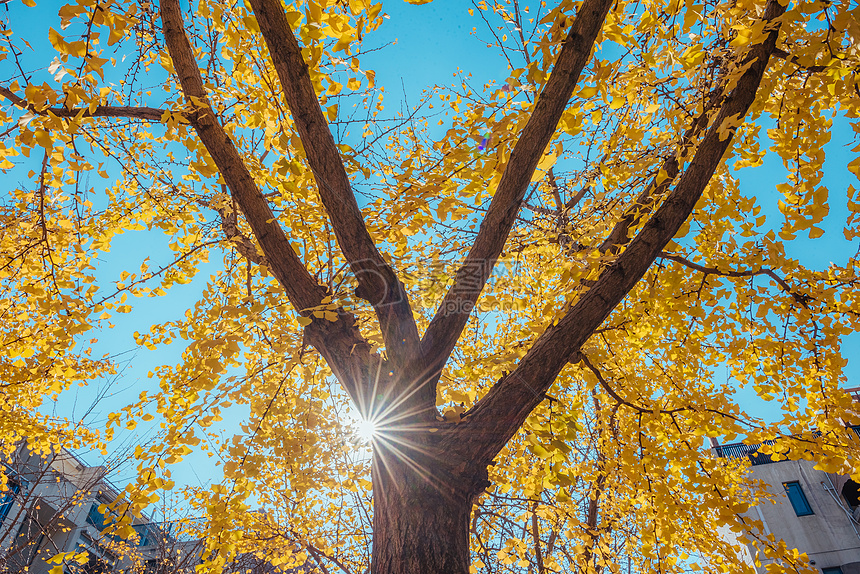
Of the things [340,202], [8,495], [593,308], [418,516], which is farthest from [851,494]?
[8,495]

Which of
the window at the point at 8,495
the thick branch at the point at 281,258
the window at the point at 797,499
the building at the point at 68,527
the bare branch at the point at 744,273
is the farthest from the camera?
the window at the point at 797,499

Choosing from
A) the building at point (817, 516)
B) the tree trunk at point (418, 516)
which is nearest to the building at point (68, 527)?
the tree trunk at point (418, 516)

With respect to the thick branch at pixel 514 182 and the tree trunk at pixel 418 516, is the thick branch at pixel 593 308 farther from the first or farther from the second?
the thick branch at pixel 514 182

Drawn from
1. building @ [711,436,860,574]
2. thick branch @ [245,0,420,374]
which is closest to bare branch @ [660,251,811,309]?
thick branch @ [245,0,420,374]

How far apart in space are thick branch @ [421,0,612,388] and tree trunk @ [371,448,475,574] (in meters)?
0.47

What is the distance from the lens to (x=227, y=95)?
2.72m

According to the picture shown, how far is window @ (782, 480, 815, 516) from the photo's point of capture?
14.4 metres

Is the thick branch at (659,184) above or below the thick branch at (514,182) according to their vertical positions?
above

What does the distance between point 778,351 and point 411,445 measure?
9.23 feet

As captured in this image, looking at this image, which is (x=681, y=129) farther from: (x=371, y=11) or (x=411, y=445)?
(x=411, y=445)

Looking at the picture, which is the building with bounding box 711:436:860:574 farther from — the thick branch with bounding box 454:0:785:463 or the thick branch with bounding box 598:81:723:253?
the thick branch with bounding box 454:0:785:463

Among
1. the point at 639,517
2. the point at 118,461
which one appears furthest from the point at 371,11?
the point at 118,461

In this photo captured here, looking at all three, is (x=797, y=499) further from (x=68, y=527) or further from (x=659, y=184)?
(x=68, y=527)

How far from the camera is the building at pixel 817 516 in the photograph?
535 inches
